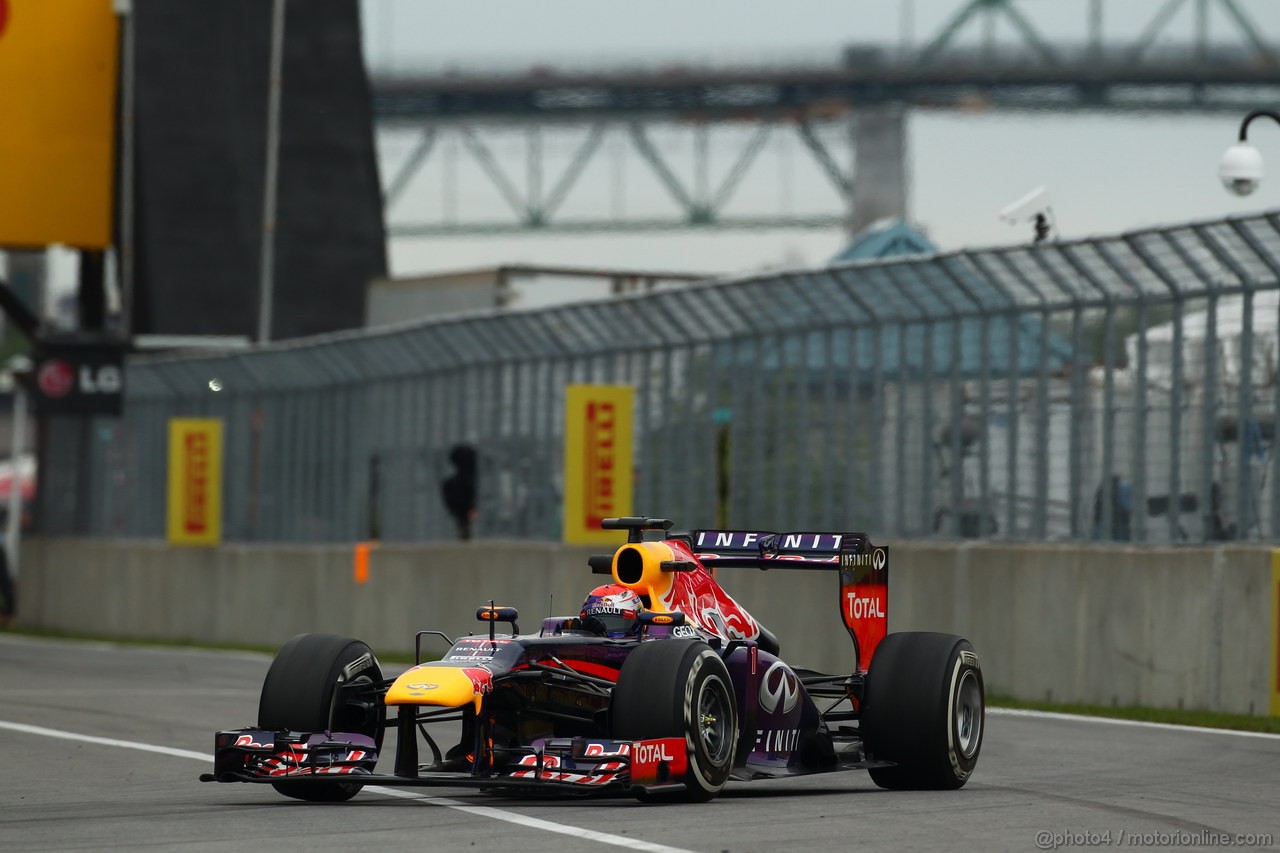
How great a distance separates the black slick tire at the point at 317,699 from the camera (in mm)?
11078

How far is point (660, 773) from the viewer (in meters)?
10.5

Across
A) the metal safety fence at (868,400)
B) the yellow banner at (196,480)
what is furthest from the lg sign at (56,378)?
the metal safety fence at (868,400)

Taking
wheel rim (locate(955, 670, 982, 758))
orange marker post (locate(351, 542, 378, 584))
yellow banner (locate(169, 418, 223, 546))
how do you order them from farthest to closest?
yellow banner (locate(169, 418, 223, 546)) < orange marker post (locate(351, 542, 378, 584)) < wheel rim (locate(955, 670, 982, 758))

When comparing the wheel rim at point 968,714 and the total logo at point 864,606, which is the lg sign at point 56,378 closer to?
the total logo at point 864,606

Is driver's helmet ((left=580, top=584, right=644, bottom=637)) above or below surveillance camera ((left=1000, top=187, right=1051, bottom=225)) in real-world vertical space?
below

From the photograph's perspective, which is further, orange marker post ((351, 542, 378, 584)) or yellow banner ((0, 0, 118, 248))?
yellow banner ((0, 0, 118, 248))

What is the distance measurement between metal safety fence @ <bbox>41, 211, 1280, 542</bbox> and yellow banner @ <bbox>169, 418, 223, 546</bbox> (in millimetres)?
807

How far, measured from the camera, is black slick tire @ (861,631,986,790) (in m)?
11.6

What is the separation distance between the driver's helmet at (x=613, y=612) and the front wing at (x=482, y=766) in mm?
1025

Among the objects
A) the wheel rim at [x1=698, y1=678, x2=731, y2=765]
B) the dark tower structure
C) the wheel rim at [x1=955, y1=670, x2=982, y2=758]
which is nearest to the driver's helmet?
the wheel rim at [x1=698, y1=678, x2=731, y2=765]

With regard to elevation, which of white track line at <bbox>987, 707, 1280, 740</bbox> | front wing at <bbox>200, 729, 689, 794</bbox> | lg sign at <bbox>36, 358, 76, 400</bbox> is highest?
lg sign at <bbox>36, 358, 76, 400</bbox>

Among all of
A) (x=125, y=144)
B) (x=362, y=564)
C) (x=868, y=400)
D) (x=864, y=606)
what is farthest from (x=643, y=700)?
(x=125, y=144)

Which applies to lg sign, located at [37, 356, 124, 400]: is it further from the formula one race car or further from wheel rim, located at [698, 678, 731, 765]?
wheel rim, located at [698, 678, 731, 765]

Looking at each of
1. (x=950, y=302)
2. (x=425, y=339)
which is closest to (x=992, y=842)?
(x=950, y=302)
